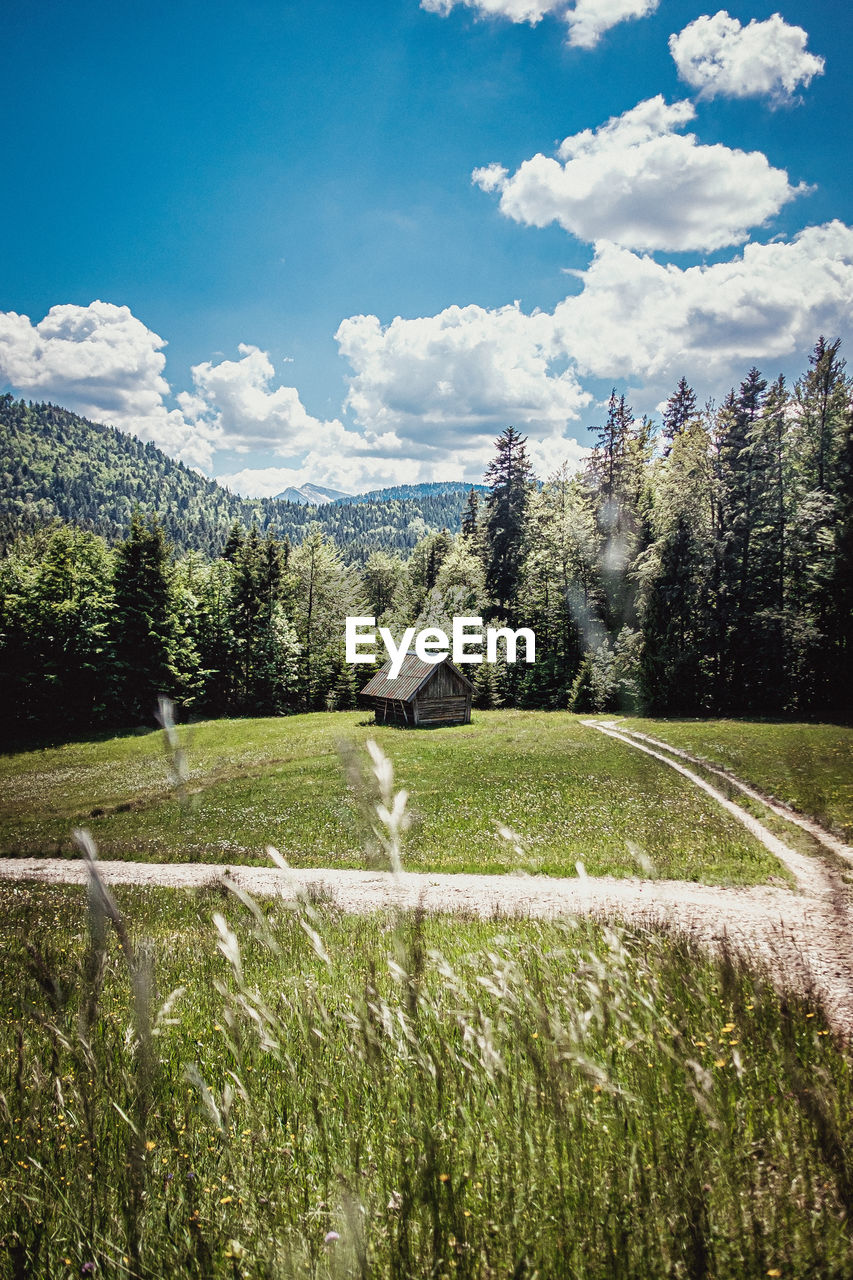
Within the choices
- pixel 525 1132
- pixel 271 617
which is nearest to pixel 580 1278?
pixel 525 1132

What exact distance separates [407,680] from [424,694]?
1.91m

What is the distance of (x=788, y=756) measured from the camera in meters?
26.0

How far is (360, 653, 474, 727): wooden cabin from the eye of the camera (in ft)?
160

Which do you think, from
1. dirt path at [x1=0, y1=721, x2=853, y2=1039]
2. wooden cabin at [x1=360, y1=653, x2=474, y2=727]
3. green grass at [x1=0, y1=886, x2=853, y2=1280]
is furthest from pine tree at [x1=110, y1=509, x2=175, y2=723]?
green grass at [x1=0, y1=886, x2=853, y2=1280]

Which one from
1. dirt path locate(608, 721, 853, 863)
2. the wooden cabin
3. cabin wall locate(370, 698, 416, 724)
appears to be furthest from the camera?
cabin wall locate(370, 698, 416, 724)

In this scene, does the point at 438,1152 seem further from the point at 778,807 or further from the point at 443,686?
the point at 443,686

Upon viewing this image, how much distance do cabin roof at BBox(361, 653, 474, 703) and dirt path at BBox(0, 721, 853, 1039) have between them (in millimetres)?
31721

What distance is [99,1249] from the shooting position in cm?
189

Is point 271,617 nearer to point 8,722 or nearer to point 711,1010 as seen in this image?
point 8,722

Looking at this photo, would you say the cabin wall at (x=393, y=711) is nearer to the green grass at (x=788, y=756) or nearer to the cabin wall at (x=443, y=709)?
the cabin wall at (x=443, y=709)

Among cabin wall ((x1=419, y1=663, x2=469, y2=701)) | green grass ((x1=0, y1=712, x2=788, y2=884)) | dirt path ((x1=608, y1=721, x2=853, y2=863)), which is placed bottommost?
green grass ((x1=0, y1=712, x2=788, y2=884))

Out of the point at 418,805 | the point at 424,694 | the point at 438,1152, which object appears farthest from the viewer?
the point at 424,694

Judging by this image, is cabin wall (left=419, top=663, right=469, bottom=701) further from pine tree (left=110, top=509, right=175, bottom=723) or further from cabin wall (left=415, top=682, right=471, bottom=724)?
pine tree (left=110, top=509, right=175, bottom=723)

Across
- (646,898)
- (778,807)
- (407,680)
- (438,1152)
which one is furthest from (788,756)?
(407,680)
